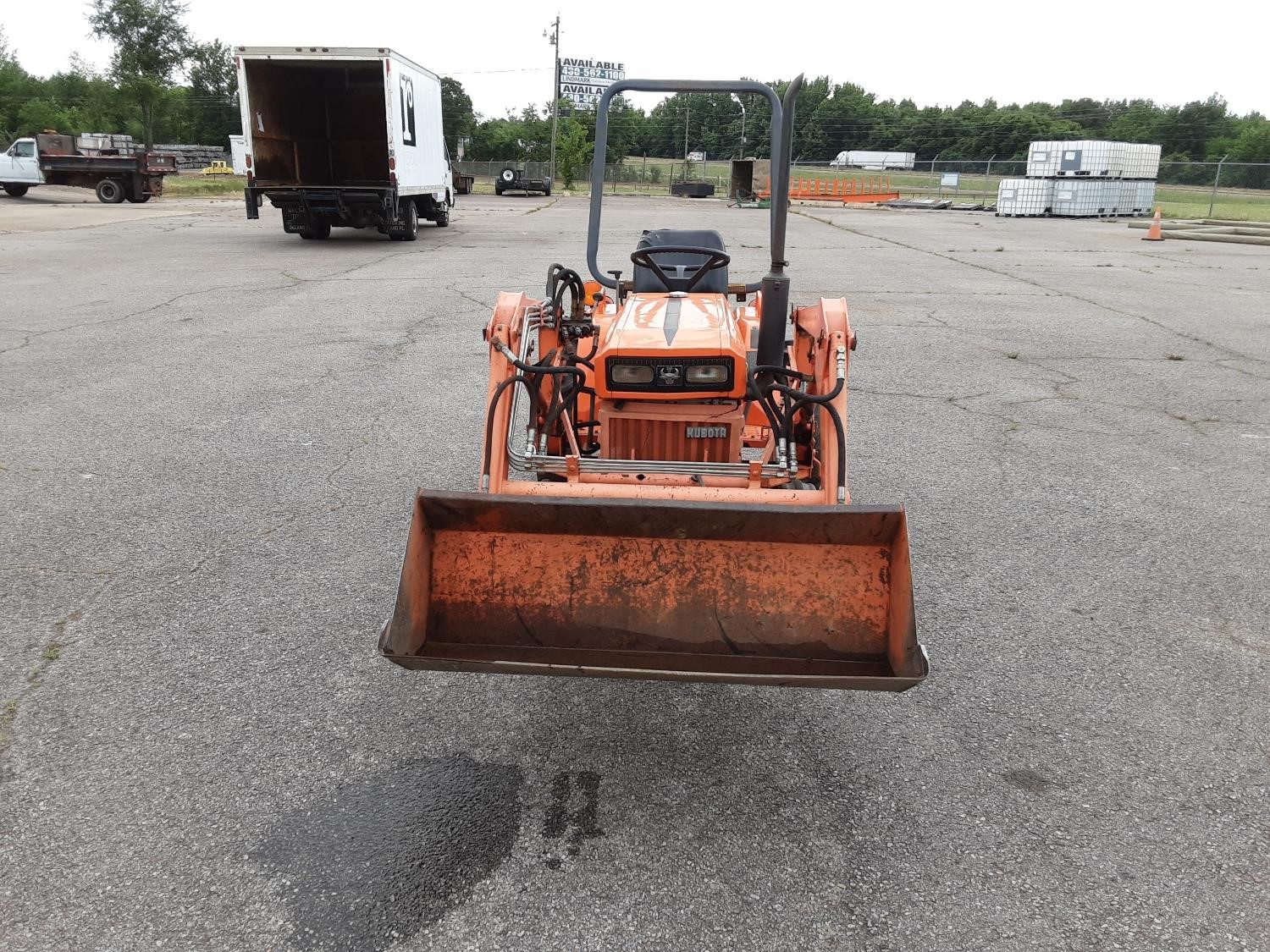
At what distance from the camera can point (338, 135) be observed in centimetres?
1923

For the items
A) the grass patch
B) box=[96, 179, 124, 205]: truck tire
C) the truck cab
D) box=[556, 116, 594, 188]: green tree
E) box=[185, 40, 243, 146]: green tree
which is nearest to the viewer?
box=[96, 179, 124, 205]: truck tire

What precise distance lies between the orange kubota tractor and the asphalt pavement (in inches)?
15.5

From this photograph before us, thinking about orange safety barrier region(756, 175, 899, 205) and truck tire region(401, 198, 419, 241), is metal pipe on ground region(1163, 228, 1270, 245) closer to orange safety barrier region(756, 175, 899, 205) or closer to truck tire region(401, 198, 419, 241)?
truck tire region(401, 198, 419, 241)

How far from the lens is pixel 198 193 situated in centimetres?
3734

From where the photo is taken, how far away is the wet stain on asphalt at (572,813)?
2.68 meters

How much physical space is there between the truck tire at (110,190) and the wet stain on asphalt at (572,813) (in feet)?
109

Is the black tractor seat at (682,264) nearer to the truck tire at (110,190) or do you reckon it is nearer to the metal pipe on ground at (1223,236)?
the metal pipe on ground at (1223,236)

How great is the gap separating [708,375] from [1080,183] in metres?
35.9

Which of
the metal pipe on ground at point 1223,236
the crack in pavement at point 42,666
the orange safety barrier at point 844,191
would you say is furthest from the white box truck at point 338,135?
the orange safety barrier at point 844,191

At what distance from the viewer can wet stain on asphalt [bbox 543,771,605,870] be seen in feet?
8.79

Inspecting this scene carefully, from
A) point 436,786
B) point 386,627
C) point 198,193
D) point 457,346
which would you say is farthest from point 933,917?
point 198,193

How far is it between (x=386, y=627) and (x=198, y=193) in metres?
39.8

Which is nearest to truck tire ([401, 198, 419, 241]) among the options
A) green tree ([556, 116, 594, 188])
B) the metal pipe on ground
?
the metal pipe on ground

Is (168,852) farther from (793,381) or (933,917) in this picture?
(793,381)
